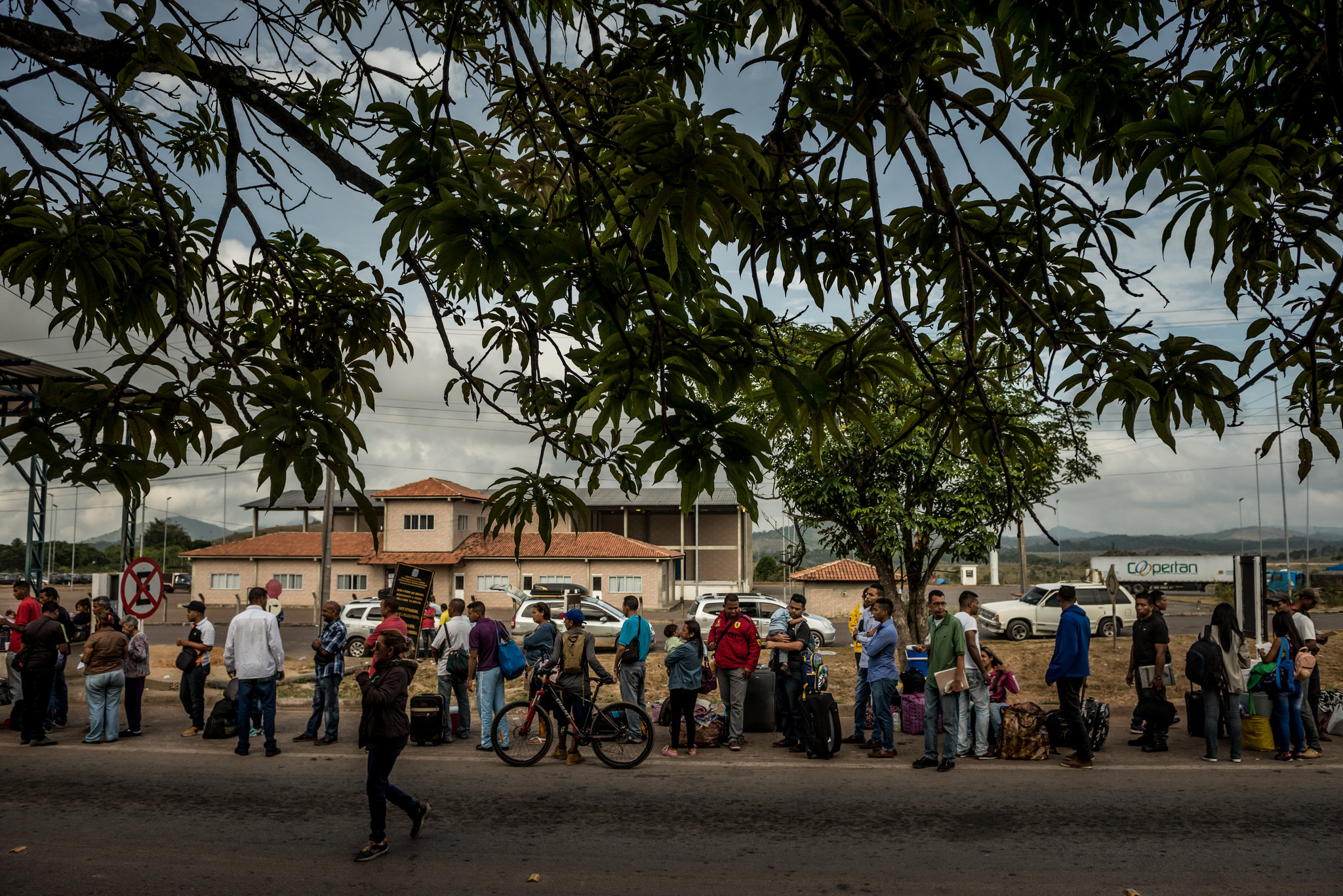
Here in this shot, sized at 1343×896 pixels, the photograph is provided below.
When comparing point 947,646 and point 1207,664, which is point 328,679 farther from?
point 1207,664

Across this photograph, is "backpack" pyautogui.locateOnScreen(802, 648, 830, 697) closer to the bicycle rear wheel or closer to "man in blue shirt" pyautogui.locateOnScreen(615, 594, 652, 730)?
"man in blue shirt" pyautogui.locateOnScreen(615, 594, 652, 730)

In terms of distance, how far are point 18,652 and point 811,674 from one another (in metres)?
10.0

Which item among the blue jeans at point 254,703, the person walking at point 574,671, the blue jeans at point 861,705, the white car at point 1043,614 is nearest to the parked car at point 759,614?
the white car at point 1043,614

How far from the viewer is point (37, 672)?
1041 centimetres

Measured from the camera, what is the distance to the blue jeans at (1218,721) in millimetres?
9461

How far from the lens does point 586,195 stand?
12.1ft

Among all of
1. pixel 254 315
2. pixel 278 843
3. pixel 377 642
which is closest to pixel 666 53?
pixel 254 315

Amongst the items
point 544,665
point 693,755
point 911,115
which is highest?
point 911,115

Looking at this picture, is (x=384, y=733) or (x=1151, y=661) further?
(x=1151, y=661)

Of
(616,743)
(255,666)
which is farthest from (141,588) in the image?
(616,743)

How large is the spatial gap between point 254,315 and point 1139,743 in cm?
1054

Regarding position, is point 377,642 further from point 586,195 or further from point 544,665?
point 586,195

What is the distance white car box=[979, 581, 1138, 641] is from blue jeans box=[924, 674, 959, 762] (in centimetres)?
2050

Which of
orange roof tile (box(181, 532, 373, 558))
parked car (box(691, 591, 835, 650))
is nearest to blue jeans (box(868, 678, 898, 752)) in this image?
parked car (box(691, 591, 835, 650))
